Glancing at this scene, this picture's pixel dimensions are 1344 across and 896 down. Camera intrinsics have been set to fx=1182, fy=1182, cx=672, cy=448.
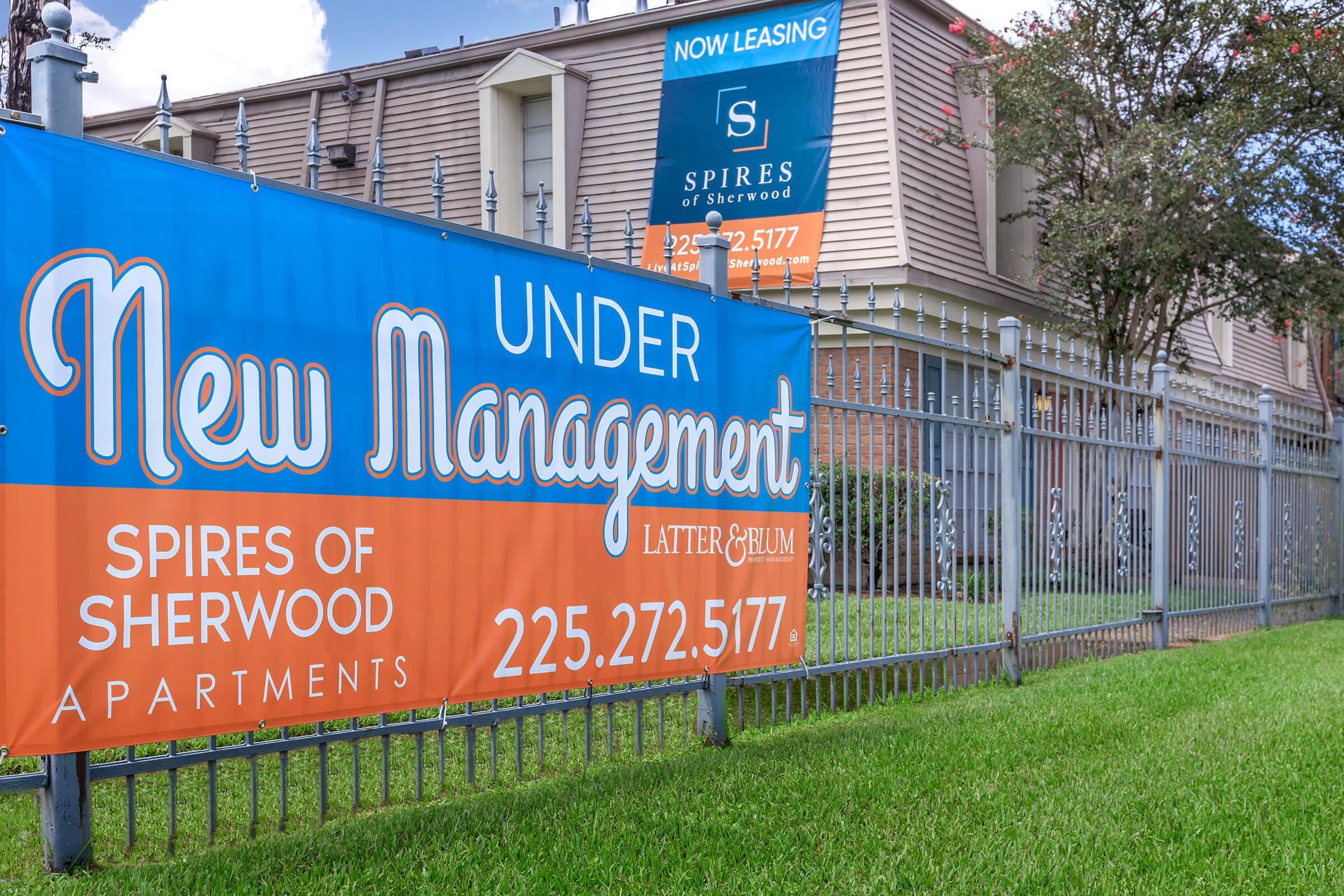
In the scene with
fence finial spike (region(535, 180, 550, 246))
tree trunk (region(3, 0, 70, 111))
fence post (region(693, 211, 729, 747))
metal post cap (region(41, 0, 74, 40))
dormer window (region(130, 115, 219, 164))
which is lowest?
fence post (region(693, 211, 729, 747))

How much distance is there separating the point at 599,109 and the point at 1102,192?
665 centimetres

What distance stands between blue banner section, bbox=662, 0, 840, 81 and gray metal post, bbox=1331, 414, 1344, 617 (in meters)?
7.73

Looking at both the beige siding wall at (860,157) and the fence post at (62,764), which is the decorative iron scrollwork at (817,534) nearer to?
the fence post at (62,764)

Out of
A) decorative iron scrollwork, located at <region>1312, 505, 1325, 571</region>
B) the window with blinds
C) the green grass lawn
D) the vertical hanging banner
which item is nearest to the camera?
the green grass lawn

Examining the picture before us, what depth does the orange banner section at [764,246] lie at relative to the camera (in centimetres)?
1435

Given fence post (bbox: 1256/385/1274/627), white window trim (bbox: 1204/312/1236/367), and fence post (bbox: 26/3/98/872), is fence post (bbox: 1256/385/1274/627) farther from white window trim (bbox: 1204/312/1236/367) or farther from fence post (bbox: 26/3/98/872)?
fence post (bbox: 26/3/98/872)

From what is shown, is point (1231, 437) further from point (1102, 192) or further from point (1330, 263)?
→ point (1330, 263)

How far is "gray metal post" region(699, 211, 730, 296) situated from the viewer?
5.73 metres

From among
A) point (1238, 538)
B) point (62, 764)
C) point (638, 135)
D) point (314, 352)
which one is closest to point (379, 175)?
point (314, 352)

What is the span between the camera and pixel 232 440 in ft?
11.9

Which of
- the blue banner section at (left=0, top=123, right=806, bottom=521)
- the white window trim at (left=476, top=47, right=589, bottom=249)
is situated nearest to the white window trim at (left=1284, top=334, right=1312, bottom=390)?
the white window trim at (left=476, top=47, right=589, bottom=249)

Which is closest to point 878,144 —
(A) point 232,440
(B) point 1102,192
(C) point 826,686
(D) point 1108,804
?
(B) point 1102,192

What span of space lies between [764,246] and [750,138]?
1.40 meters

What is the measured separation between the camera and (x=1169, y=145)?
13.8m
